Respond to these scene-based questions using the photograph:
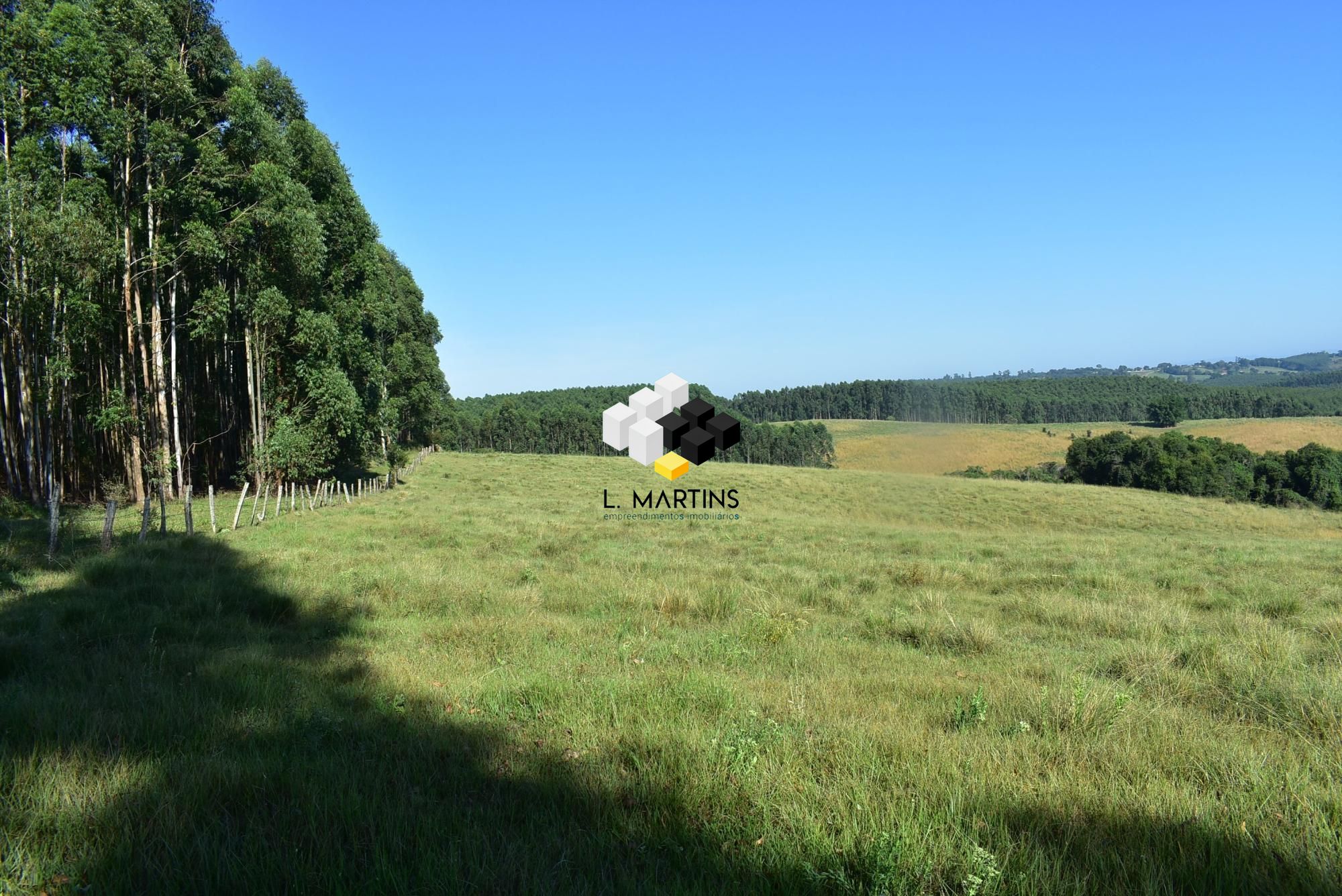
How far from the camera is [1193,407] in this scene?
340 feet

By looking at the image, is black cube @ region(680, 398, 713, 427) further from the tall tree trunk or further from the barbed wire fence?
the tall tree trunk

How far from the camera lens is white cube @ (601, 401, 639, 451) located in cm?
3472

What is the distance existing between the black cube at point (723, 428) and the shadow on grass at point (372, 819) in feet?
100

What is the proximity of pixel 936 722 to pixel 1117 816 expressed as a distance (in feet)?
4.76

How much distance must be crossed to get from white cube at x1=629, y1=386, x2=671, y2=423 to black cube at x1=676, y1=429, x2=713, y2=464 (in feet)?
8.76

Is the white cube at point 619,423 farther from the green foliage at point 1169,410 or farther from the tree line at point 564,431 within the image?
the green foliage at point 1169,410

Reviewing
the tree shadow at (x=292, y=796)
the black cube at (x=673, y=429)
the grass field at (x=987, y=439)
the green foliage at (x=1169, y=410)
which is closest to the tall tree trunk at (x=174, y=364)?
the tree shadow at (x=292, y=796)

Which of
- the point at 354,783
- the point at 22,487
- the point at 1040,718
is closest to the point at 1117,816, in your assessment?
the point at 1040,718

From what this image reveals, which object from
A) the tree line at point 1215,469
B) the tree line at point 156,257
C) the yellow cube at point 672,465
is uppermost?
the tree line at point 156,257

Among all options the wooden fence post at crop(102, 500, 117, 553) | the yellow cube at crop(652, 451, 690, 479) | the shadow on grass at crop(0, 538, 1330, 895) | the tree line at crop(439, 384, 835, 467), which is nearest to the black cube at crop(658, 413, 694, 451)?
the yellow cube at crop(652, 451, 690, 479)

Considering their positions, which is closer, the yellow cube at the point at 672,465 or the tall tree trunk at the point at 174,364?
the tall tree trunk at the point at 174,364

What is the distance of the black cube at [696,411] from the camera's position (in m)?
33.0

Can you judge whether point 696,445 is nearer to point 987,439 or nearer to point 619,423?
point 619,423

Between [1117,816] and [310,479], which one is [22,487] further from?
[1117,816]
